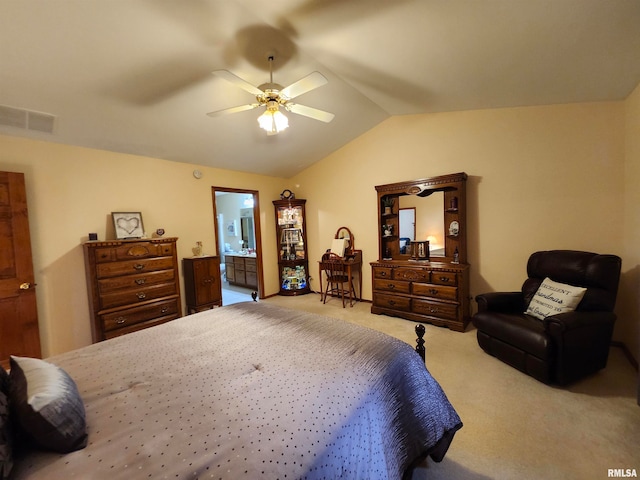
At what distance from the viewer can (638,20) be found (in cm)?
161

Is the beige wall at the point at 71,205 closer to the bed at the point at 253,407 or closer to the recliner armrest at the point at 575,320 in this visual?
the bed at the point at 253,407

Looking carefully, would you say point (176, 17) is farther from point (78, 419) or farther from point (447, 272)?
point (447, 272)

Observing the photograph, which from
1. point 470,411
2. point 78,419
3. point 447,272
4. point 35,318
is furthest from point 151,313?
point 447,272

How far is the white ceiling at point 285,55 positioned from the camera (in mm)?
1718

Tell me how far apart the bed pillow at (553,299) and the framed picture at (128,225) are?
14.8ft

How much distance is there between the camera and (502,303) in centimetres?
278

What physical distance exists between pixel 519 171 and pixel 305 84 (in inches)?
111

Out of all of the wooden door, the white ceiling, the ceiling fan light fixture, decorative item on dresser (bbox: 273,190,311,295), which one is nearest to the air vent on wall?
the white ceiling

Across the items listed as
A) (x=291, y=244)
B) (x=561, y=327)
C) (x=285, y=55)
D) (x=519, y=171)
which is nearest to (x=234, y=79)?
(x=285, y=55)

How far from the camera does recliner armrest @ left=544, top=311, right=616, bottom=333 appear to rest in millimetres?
2104

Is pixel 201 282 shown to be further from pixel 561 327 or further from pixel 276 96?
pixel 561 327

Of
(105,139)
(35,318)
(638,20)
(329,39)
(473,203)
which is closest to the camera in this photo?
(638,20)

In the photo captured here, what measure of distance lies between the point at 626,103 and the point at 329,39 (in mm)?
2969

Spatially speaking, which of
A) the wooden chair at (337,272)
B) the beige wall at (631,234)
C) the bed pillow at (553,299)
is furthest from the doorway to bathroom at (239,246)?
the beige wall at (631,234)
